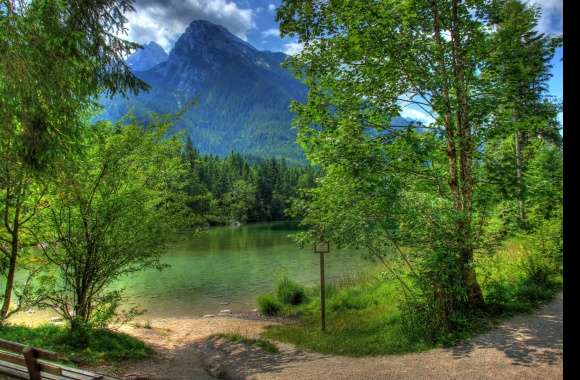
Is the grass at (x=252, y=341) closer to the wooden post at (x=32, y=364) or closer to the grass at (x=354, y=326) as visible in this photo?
the grass at (x=354, y=326)

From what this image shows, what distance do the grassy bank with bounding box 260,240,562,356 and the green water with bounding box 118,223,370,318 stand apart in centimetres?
487

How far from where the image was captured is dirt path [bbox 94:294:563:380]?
6531 mm

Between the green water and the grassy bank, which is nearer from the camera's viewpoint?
the grassy bank

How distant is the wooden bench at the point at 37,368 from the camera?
548cm

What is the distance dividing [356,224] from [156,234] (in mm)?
5531

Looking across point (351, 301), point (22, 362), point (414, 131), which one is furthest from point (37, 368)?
point (351, 301)

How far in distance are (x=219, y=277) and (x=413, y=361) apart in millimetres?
19871

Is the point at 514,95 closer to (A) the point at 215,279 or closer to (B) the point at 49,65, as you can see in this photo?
(B) the point at 49,65

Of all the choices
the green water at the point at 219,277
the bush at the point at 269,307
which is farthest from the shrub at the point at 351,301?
the green water at the point at 219,277

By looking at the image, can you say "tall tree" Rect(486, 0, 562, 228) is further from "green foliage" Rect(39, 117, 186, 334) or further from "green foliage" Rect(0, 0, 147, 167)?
"green foliage" Rect(39, 117, 186, 334)

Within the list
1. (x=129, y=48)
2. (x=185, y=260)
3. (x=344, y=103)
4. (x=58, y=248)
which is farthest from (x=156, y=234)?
(x=185, y=260)

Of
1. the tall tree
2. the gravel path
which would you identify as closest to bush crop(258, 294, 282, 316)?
the gravel path

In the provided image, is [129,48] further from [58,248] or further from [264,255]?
[264,255]
